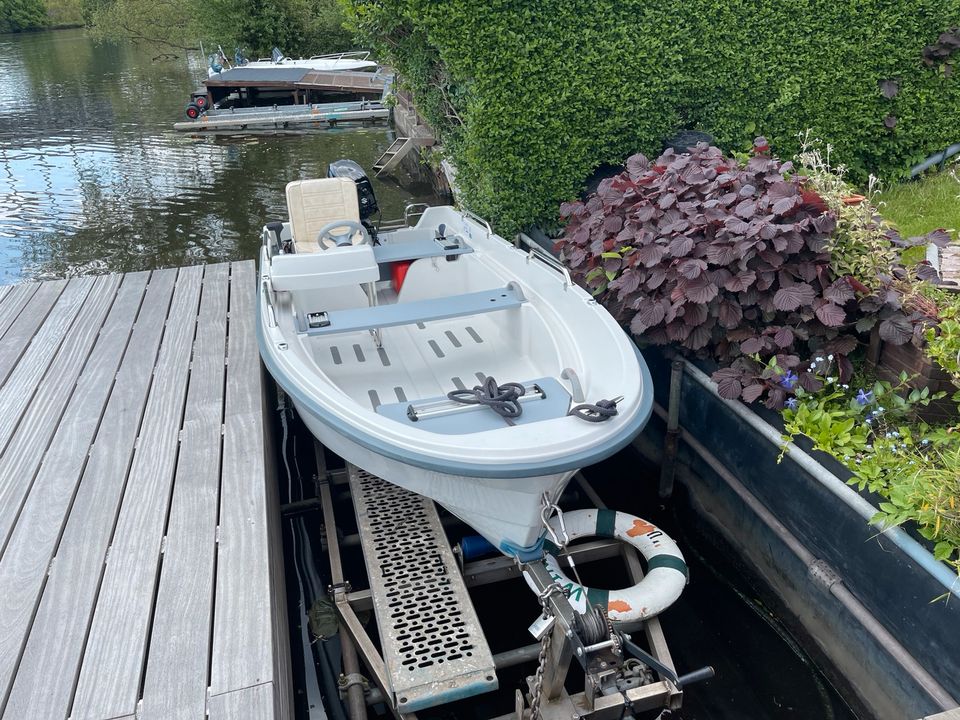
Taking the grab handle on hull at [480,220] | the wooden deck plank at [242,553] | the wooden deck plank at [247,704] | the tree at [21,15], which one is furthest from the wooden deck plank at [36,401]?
the tree at [21,15]

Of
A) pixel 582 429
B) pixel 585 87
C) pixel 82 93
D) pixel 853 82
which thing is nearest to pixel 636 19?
pixel 585 87

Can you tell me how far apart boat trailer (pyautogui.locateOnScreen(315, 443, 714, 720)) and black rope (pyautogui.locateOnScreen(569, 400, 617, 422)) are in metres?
0.64

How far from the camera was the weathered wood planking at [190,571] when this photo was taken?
2.15m

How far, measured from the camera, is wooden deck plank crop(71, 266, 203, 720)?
7.06 ft

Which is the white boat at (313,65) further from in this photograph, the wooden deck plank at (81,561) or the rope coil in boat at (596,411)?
the rope coil in boat at (596,411)

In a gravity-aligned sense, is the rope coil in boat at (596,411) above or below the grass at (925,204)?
below

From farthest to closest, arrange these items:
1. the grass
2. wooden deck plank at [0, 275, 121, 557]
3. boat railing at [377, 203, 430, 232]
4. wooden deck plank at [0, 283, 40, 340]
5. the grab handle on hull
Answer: boat railing at [377, 203, 430, 232]
wooden deck plank at [0, 283, 40, 340]
the grab handle on hull
the grass
wooden deck plank at [0, 275, 121, 557]

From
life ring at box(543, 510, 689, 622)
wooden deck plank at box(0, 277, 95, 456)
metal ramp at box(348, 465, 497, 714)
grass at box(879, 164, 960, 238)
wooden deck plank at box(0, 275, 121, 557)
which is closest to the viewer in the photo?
metal ramp at box(348, 465, 497, 714)

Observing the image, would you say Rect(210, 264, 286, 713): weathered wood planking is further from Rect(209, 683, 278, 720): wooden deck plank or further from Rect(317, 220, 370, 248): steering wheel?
Rect(317, 220, 370, 248): steering wheel

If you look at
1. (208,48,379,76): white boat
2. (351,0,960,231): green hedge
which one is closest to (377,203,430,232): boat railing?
(351,0,960,231): green hedge

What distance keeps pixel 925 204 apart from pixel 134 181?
11.3 m

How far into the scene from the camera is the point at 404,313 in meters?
3.64

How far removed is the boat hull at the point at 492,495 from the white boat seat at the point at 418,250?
5.71 ft

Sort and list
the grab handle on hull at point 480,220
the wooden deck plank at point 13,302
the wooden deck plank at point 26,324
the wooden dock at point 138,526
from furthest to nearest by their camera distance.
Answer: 1. the wooden deck plank at point 13,302
2. the grab handle on hull at point 480,220
3. the wooden deck plank at point 26,324
4. the wooden dock at point 138,526
